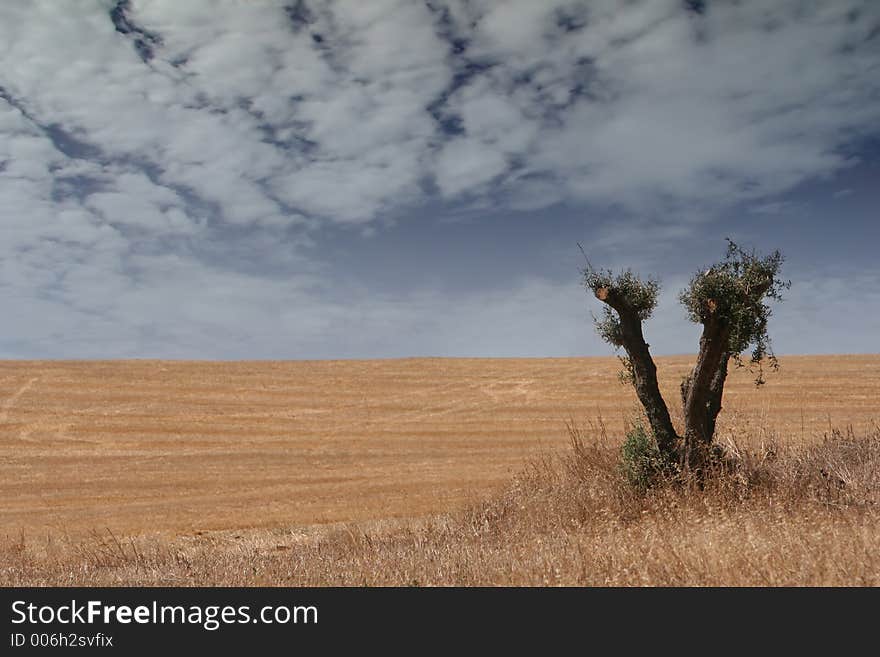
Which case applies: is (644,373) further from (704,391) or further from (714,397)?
(714,397)

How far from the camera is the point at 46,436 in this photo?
32.2 m

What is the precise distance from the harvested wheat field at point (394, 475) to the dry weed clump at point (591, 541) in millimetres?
44

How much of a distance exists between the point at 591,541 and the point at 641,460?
10.8 feet

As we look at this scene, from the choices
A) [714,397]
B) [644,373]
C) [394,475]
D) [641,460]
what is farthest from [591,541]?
[394,475]

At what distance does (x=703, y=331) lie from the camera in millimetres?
11375

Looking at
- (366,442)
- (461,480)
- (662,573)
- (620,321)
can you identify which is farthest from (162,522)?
(366,442)

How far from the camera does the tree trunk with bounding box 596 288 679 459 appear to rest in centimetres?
1138

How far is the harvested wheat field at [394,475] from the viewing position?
7.61 meters

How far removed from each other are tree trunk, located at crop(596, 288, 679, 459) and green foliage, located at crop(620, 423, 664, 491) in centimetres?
14

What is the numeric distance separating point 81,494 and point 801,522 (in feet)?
63.7

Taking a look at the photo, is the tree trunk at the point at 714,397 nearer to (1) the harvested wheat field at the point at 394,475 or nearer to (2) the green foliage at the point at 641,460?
(1) the harvested wheat field at the point at 394,475

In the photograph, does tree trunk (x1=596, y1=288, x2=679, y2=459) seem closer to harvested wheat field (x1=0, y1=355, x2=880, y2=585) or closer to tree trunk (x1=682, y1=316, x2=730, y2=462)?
tree trunk (x1=682, y1=316, x2=730, y2=462)

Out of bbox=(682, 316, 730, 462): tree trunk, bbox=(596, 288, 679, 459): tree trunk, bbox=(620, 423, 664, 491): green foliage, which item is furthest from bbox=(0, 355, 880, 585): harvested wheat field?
bbox=(596, 288, 679, 459): tree trunk
